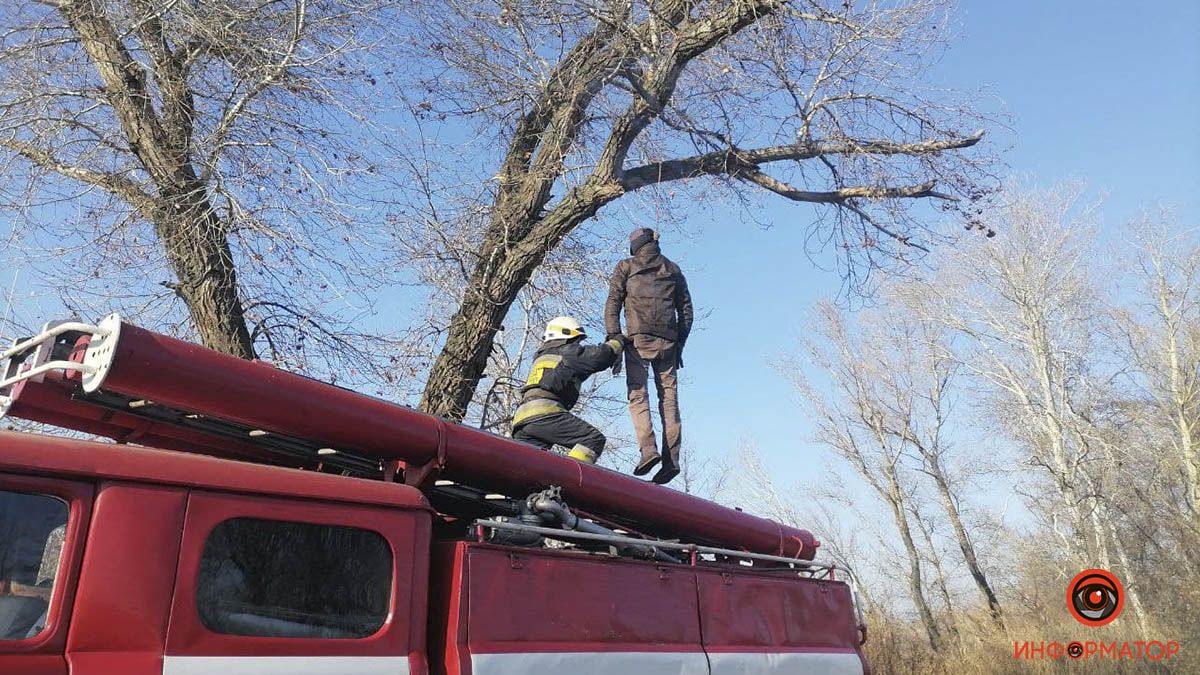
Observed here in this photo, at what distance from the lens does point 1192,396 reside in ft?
90.8

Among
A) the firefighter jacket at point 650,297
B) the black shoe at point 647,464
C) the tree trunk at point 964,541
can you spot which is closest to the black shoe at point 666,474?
the black shoe at point 647,464

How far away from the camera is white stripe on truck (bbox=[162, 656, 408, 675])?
286 centimetres

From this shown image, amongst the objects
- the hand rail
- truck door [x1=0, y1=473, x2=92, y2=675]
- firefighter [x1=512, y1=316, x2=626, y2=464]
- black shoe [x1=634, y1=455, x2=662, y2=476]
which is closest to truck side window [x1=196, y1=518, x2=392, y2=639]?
truck door [x1=0, y1=473, x2=92, y2=675]

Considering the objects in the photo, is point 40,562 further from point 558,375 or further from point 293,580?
point 558,375

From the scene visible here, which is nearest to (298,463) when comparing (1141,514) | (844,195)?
(844,195)

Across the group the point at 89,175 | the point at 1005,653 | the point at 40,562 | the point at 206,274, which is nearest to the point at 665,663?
the point at 40,562

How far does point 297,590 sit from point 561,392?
2.99m

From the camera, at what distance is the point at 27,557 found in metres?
2.79

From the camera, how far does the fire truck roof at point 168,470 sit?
280 cm

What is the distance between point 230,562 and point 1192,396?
31.0m

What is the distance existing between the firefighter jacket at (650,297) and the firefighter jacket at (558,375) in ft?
2.27

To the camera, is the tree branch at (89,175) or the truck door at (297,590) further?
the tree branch at (89,175)

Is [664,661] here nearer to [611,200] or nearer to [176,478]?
[176,478]

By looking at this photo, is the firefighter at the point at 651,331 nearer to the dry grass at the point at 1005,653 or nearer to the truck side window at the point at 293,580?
the truck side window at the point at 293,580
